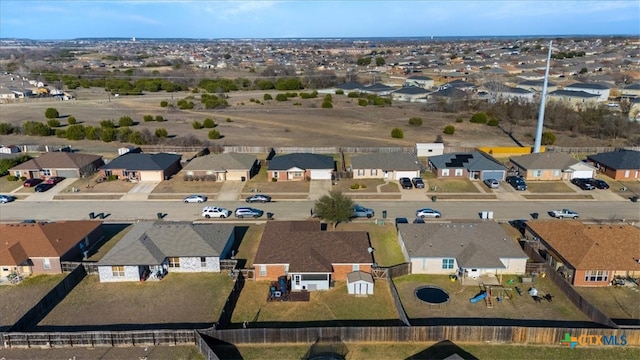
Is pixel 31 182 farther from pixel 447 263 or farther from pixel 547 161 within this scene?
pixel 547 161

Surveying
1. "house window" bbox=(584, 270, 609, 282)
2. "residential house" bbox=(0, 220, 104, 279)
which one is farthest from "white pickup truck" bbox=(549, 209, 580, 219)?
"residential house" bbox=(0, 220, 104, 279)

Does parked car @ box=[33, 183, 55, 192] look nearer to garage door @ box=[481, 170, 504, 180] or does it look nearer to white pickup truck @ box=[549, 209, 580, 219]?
garage door @ box=[481, 170, 504, 180]

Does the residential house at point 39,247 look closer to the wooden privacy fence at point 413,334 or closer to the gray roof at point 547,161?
the wooden privacy fence at point 413,334

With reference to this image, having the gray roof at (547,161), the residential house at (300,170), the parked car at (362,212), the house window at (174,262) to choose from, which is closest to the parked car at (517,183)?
the gray roof at (547,161)

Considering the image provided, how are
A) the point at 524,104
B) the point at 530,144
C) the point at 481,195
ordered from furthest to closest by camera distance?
1. the point at 524,104
2. the point at 530,144
3. the point at 481,195

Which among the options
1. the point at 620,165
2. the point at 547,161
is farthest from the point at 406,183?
the point at 620,165

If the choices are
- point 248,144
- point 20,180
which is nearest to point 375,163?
point 248,144

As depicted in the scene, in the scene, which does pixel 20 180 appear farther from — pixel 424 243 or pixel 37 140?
pixel 424 243
